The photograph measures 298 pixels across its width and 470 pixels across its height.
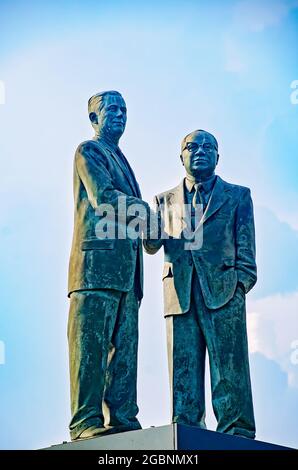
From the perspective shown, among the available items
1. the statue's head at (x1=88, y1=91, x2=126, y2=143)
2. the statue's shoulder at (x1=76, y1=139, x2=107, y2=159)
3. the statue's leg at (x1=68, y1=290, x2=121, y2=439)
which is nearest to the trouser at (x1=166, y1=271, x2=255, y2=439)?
the statue's leg at (x1=68, y1=290, x2=121, y2=439)

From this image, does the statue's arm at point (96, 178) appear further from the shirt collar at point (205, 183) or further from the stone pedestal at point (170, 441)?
the stone pedestal at point (170, 441)

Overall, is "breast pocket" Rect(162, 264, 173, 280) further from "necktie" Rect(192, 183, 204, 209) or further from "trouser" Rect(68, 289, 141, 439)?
"necktie" Rect(192, 183, 204, 209)

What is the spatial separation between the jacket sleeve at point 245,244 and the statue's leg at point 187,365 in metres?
0.72

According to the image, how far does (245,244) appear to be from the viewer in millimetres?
16172

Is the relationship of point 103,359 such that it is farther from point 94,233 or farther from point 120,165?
point 120,165

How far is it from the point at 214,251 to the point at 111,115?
2.12 meters

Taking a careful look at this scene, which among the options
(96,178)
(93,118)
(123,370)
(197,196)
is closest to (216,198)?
(197,196)

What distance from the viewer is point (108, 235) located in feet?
51.3

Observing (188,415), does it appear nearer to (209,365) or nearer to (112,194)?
(209,365)

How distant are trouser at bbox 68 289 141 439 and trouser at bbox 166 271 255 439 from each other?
58 cm

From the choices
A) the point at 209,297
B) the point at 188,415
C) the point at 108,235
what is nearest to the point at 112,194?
the point at 108,235

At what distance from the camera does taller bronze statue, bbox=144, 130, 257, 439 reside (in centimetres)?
1556
